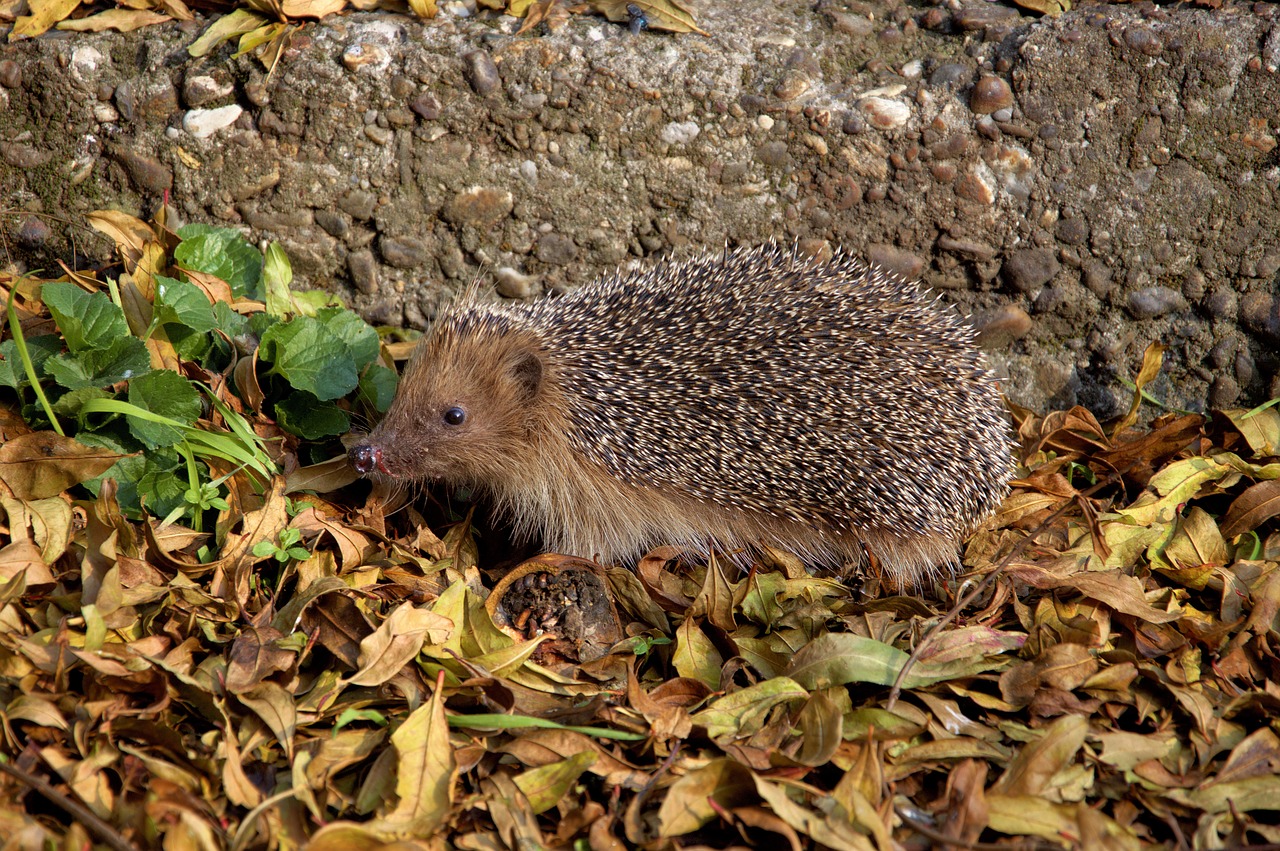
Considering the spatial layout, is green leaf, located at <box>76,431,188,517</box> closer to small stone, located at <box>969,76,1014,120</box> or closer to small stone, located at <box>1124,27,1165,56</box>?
small stone, located at <box>969,76,1014,120</box>

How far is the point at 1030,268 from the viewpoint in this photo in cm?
484

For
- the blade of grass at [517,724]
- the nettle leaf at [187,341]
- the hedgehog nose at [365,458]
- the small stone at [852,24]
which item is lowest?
the blade of grass at [517,724]

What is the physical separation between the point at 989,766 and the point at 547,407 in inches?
93.5

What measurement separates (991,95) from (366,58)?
2936mm

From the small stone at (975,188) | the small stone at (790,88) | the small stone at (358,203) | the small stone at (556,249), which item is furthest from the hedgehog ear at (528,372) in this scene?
the small stone at (975,188)

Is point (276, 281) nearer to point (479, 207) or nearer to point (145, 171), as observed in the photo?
point (145, 171)

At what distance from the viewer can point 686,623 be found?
372 centimetres

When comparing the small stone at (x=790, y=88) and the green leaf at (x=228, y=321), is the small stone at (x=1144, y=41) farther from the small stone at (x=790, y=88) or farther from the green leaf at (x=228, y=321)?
the green leaf at (x=228, y=321)

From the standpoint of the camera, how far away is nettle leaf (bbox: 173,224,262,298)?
4.43m

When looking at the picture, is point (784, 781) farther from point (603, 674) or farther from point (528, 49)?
point (528, 49)

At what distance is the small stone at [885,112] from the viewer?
467 centimetres

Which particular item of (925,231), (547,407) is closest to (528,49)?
(547,407)

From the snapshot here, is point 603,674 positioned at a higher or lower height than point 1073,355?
lower

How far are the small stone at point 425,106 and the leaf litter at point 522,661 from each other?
1090 mm
